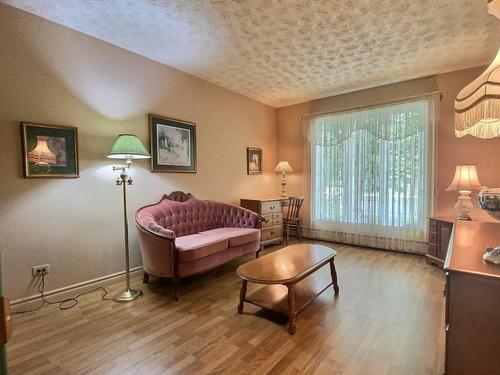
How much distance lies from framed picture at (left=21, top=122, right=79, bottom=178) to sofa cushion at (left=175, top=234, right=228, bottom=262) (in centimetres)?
132

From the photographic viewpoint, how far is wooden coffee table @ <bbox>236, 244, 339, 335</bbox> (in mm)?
2107

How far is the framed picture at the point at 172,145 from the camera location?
342 centimetres

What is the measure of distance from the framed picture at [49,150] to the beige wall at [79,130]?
0.21 feet

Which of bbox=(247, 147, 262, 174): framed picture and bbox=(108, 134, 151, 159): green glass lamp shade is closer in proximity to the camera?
bbox=(108, 134, 151, 159): green glass lamp shade

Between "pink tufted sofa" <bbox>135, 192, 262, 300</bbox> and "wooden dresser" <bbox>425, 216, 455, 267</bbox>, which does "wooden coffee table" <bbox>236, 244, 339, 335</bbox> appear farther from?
A: "wooden dresser" <bbox>425, 216, 455, 267</bbox>

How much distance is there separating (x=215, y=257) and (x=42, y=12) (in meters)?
2.90

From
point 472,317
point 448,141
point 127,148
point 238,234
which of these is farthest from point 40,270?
point 448,141

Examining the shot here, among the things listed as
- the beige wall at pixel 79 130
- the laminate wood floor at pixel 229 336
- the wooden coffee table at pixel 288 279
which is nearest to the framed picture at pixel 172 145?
the beige wall at pixel 79 130

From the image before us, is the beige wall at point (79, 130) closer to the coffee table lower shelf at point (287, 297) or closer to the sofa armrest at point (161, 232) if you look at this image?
the sofa armrest at point (161, 232)

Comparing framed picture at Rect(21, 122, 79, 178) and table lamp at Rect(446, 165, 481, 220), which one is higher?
framed picture at Rect(21, 122, 79, 178)

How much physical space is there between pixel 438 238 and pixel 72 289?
4353mm

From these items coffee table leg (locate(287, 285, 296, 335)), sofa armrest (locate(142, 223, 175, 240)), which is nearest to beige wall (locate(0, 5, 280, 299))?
sofa armrest (locate(142, 223, 175, 240))

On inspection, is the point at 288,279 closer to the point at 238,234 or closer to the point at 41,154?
the point at 238,234

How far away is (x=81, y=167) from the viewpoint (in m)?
2.76
